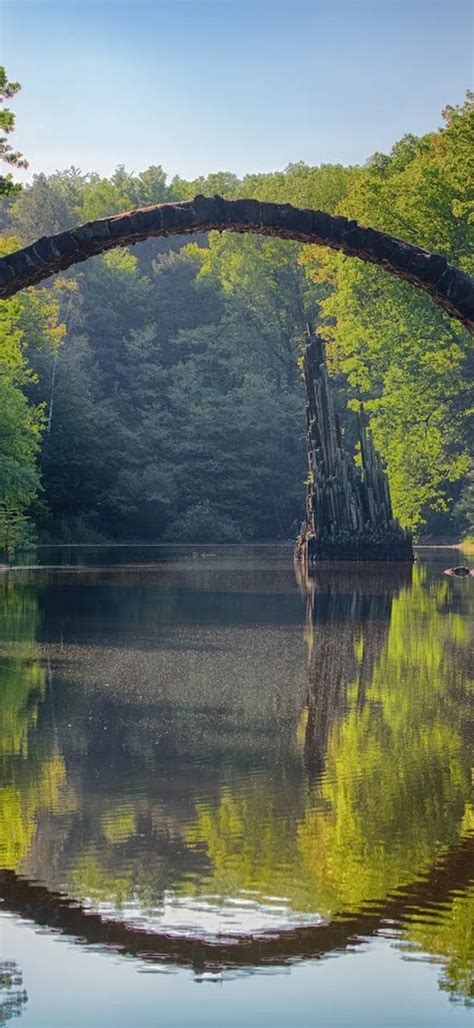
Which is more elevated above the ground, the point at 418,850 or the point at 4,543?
the point at 4,543

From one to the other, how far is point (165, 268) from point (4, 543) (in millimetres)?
42052

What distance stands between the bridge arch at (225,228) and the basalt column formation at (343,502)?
26.5 metres

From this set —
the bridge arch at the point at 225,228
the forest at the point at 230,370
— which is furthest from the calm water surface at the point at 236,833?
the forest at the point at 230,370

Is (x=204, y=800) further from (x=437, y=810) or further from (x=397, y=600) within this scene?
(x=397, y=600)

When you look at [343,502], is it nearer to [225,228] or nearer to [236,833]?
[225,228]

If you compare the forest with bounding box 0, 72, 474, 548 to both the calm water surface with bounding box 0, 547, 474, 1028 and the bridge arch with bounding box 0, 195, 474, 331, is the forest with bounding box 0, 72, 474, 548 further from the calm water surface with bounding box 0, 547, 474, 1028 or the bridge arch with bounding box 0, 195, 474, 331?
the calm water surface with bounding box 0, 547, 474, 1028

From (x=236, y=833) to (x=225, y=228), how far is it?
820 cm

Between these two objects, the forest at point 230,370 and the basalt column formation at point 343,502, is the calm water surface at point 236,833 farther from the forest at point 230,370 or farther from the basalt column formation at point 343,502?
the basalt column formation at point 343,502

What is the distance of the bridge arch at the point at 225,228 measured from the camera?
15.0 metres

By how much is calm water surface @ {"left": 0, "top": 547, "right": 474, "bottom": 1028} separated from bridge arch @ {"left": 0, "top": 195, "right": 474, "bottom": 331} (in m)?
3.72

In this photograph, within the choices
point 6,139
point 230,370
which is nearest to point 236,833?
point 6,139

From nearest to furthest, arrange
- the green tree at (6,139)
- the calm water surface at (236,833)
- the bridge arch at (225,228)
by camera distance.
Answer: the calm water surface at (236,833) → the bridge arch at (225,228) → the green tree at (6,139)

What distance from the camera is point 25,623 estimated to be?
21.6 m

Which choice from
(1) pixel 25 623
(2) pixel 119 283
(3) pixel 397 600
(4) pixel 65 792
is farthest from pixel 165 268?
(4) pixel 65 792
